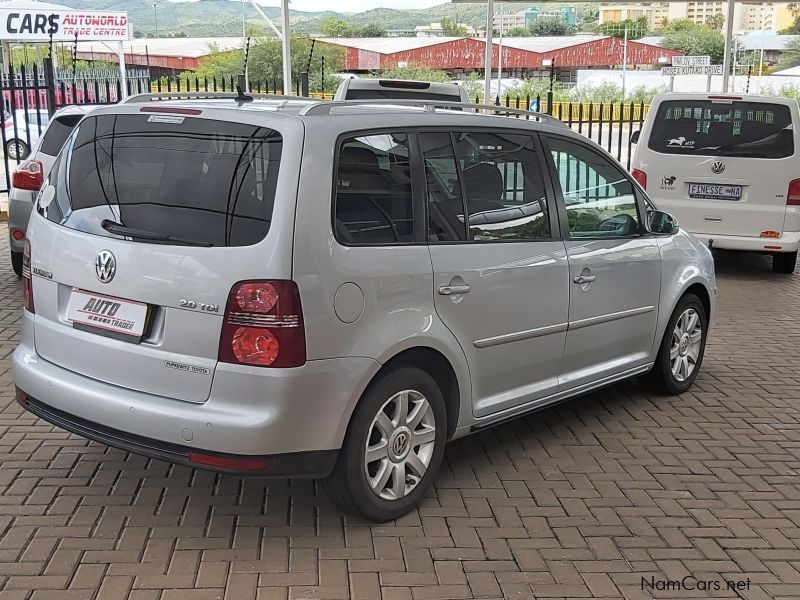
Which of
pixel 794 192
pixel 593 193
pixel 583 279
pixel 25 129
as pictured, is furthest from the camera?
pixel 25 129

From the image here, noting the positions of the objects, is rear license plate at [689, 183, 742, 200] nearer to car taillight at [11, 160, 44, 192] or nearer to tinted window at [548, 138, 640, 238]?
tinted window at [548, 138, 640, 238]

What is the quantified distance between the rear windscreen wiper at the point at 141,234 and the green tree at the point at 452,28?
130 feet

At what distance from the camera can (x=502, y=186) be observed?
4.55m

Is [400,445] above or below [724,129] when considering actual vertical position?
below

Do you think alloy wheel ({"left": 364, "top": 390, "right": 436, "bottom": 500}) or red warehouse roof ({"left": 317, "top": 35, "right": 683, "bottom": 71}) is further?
red warehouse roof ({"left": 317, "top": 35, "right": 683, "bottom": 71})

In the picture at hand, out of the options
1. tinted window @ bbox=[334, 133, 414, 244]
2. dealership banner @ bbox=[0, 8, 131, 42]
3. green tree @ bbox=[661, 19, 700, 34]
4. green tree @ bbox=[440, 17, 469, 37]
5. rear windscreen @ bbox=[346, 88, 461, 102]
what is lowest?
tinted window @ bbox=[334, 133, 414, 244]

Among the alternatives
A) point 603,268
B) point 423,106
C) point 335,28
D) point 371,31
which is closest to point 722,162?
point 603,268

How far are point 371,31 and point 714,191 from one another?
4415cm

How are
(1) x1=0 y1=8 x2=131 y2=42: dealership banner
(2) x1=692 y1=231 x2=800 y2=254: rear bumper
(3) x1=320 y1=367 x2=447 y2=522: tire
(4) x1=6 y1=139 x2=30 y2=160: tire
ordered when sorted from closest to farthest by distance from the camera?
(3) x1=320 y1=367 x2=447 y2=522: tire
(2) x1=692 y1=231 x2=800 y2=254: rear bumper
(4) x1=6 y1=139 x2=30 y2=160: tire
(1) x1=0 y1=8 x2=131 y2=42: dealership banner

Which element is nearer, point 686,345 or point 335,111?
point 335,111

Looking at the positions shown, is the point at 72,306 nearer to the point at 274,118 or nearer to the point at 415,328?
the point at 274,118

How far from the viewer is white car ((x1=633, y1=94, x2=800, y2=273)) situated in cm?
972

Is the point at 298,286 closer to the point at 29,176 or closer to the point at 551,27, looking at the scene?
the point at 29,176

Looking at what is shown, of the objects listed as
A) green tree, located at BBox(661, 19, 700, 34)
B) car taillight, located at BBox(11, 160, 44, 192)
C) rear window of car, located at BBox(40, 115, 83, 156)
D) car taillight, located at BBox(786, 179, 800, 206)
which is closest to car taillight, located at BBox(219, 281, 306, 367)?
car taillight, located at BBox(11, 160, 44, 192)
